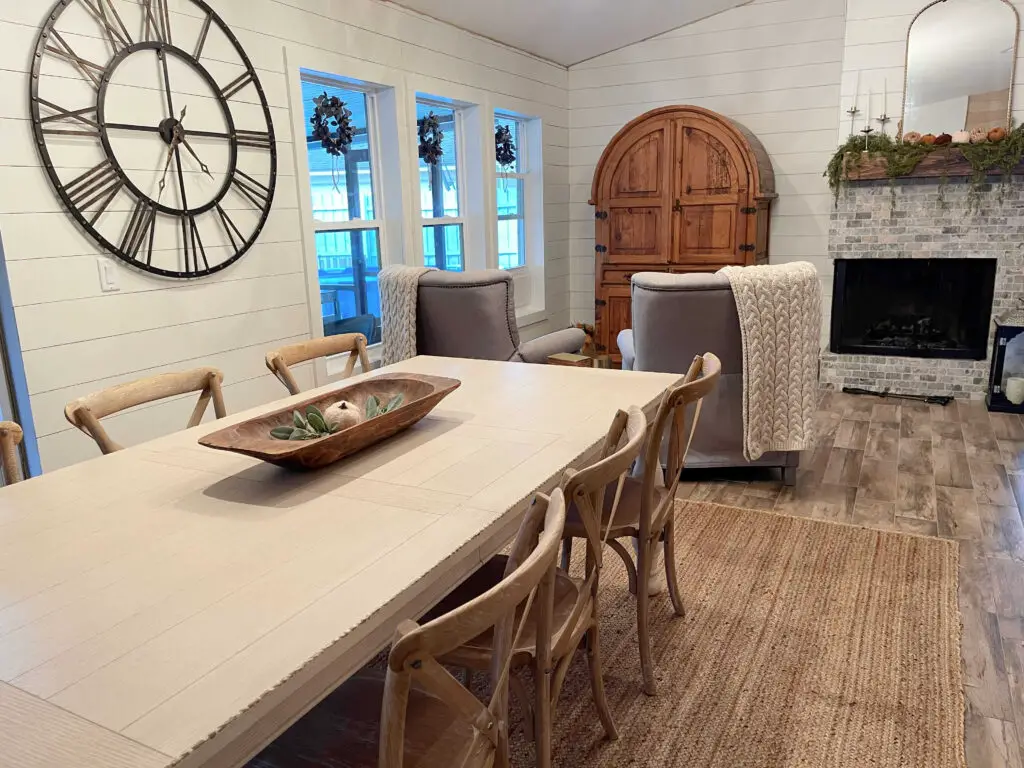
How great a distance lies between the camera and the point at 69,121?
8.73ft

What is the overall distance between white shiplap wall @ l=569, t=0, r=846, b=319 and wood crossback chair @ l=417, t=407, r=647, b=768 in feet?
15.0

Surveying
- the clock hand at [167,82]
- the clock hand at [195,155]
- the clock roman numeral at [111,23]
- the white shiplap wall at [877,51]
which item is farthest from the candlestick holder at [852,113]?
the clock roman numeral at [111,23]

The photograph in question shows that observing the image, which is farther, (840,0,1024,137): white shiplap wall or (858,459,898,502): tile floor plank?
(840,0,1024,137): white shiplap wall

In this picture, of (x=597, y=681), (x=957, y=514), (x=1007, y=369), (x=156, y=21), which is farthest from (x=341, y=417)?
(x=1007, y=369)

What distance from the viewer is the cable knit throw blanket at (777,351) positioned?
3109 mm

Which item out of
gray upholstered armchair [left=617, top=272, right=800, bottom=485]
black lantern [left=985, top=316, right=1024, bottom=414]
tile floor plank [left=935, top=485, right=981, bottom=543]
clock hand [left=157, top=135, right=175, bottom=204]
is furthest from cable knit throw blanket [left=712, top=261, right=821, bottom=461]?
clock hand [left=157, top=135, right=175, bottom=204]

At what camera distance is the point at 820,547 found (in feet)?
9.20

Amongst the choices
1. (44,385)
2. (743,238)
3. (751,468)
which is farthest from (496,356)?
(743,238)

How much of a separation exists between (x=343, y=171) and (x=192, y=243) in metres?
1.35

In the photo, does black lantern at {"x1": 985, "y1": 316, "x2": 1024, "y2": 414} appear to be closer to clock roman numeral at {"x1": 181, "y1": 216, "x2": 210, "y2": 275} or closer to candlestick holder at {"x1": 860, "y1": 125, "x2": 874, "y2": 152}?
candlestick holder at {"x1": 860, "y1": 125, "x2": 874, "y2": 152}

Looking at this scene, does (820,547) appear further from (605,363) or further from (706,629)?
(605,363)

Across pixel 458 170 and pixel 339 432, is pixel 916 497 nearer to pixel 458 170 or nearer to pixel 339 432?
pixel 339 432

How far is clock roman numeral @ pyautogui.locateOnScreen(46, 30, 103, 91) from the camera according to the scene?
2.59 meters

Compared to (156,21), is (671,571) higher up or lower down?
lower down
